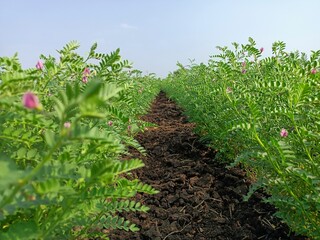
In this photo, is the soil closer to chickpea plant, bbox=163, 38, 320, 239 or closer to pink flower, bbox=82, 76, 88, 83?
chickpea plant, bbox=163, 38, 320, 239

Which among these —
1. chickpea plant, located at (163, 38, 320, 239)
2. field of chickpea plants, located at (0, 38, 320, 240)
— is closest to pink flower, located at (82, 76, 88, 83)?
field of chickpea plants, located at (0, 38, 320, 240)

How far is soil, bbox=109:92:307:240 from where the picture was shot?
8.90 ft

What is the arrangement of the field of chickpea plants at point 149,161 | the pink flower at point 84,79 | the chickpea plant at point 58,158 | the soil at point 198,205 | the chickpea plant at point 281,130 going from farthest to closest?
the soil at point 198,205 < the pink flower at point 84,79 < the chickpea plant at point 281,130 < the field of chickpea plants at point 149,161 < the chickpea plant at point 58,158

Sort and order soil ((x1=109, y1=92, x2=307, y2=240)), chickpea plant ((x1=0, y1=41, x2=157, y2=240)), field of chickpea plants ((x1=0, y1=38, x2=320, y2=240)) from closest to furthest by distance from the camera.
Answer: chickpea plant ((x1=0, y1=41, x2=157, y2=240))
field of chickpea plants ((x1=0, y1=38, x2=320, y2=240))
soil ((x1=109, y1=92, x2=307, y2=240))

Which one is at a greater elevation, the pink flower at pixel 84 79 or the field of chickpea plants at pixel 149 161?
the pink flower at pixel 84 79

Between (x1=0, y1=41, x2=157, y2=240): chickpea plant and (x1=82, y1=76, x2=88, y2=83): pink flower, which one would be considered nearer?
(x1=0, y1=41, x2=157, y2=240): chickpea plant

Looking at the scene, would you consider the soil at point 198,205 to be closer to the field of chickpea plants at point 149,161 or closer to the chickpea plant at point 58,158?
the field of chickpea plants at point 149,161

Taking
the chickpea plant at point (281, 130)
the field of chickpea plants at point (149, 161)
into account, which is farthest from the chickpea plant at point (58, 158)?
the chickpea plant at point (281, 130)

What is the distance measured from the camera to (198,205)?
3.21 m

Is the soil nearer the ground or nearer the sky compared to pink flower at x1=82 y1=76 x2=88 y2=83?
nearer the ground

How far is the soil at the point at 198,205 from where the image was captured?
271cm

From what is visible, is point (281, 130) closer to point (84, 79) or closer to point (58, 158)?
point (84, 79)

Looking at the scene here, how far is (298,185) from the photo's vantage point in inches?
94.3

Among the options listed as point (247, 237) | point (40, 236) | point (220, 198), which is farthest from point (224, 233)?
point (40, 236)
